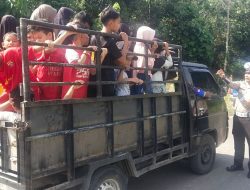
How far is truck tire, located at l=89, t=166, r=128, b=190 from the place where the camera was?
3779 mm

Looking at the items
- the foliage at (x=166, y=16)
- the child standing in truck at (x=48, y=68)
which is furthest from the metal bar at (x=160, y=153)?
the foliage at (x=166, y=16)

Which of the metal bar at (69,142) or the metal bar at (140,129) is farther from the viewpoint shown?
the metal bar at (140,129)

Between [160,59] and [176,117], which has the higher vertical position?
[160,59]

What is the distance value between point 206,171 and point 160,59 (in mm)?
2229

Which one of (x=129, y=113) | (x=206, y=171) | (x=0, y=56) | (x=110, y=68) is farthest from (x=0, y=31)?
(x=206, y=171)

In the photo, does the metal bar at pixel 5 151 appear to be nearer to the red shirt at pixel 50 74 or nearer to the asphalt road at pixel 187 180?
the red shirt at pixel 50 74

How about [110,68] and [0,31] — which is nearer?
[110,68]

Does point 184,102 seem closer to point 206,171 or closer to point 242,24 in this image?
point 206,171

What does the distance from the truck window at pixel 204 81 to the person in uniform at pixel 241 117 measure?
226 mm

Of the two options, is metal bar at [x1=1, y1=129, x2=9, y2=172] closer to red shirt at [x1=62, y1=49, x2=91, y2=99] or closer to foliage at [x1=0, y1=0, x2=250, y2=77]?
red shirt at [x1=62, y1=49, x2=91, y2=99]

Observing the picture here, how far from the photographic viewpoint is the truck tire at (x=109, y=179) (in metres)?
3.78

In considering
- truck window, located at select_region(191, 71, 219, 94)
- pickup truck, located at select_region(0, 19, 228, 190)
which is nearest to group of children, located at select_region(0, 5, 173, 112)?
pickup truck, located at select_region(0, 19, 228, 190)

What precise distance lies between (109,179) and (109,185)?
0.29 feet

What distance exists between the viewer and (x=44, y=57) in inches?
137
